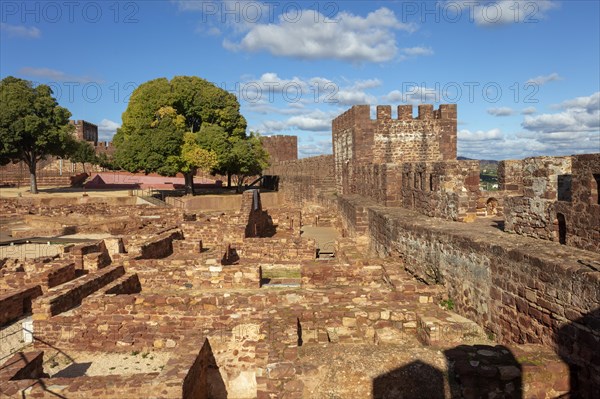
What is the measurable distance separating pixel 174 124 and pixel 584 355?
29.3m

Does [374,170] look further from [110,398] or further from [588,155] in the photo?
[110,398]

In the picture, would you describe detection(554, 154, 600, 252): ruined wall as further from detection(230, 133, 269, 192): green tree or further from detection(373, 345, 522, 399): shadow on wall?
detection(230, 133, 269, 192): green tree

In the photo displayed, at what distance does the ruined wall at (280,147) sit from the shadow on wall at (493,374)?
48.9m

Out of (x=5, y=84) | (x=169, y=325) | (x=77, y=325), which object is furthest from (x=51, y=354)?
(x=5, y=84)

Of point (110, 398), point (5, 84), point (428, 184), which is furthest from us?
point (5, 84)

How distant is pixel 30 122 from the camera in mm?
29062

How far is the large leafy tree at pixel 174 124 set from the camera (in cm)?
2894

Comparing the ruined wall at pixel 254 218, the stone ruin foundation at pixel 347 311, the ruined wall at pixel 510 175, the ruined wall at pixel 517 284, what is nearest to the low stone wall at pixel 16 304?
the stone ruin foundation at pixel 347 311

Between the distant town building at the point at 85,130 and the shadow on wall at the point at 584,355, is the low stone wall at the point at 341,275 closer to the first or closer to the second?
the shadow on wall at the point at 584,355

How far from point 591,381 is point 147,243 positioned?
455 inches

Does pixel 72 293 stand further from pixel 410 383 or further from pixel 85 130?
pixel 85 130

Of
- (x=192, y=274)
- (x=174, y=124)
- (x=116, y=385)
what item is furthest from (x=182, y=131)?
(x=116, y=385)

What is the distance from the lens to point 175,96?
31.0 meters

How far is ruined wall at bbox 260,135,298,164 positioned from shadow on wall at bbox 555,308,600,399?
49.1 metres
